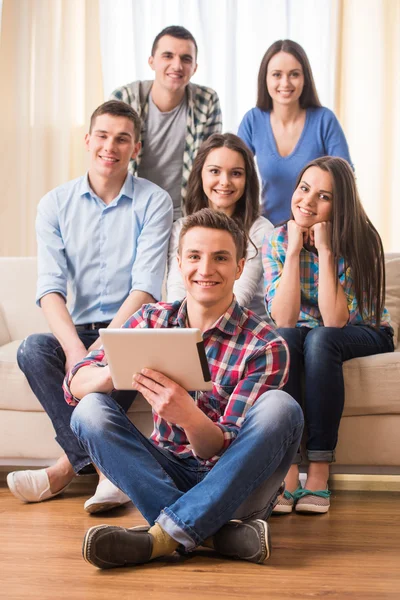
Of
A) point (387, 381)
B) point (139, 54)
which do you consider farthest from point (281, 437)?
point (139, 54)

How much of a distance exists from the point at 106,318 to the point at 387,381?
88 cm

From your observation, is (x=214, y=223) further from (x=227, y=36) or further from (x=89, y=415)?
(x=227, y=36)

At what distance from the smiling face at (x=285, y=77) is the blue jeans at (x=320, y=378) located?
104 cm

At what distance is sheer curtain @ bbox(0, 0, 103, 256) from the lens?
4.23 metres

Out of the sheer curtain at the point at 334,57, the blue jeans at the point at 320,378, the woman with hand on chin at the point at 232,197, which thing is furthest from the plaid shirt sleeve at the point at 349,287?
the sheer curtain at the point at 334,57

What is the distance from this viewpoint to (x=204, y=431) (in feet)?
5.66

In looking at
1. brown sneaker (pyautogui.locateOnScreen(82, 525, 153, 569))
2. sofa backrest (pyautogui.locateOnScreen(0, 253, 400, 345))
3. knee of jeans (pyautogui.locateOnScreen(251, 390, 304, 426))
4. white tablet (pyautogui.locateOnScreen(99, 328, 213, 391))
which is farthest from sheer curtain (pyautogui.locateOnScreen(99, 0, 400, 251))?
brown sneaker (pyautogui.locateOnScreen(82, 525, 153, 569))

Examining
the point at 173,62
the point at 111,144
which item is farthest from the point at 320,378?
the point at 173,62

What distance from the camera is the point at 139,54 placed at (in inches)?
164

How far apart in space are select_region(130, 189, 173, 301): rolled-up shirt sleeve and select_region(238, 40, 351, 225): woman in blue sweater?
1.63 feet

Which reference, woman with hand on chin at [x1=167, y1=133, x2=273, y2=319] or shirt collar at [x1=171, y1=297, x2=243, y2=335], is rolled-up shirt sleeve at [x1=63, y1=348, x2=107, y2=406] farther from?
woman with hand on chin at [x1=167, y1=133, x2=273, y2=319]

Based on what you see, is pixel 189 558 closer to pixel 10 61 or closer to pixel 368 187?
pixel 368 187

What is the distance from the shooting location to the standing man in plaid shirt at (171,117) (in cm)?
300

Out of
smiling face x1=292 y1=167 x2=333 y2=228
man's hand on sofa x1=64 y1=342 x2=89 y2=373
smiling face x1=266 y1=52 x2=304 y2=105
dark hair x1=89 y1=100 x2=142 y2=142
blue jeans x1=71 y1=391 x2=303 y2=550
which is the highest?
smiling face x1=266 y1=52 x2=304 y2=105
